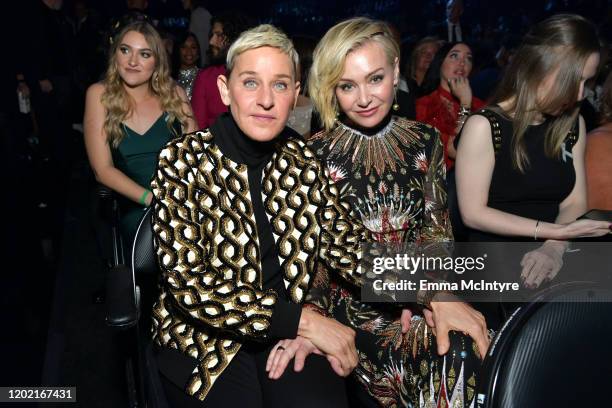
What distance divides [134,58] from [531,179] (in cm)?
176

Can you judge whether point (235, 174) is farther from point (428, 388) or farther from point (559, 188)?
point (559, 188)

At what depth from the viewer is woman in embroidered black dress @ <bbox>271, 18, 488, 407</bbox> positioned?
1.81m

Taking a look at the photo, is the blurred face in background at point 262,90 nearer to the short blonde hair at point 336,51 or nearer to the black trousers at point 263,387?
the short blonde hair at point 336,51

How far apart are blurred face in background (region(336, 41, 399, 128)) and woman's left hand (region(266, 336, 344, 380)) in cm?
67

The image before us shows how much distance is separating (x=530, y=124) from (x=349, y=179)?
67 centimetres

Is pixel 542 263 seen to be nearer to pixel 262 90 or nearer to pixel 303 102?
pixel 262 90

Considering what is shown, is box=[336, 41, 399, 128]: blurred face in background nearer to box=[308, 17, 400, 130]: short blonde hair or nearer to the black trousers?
box=[308, 17, 400, 130]: short blonde hair

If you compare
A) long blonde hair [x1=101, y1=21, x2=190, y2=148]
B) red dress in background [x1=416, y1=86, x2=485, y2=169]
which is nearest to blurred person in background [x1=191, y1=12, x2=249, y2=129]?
long blonde hair [x1=101, y1=21, x2=190, y2=148]

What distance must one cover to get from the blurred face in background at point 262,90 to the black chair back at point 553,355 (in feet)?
2.67

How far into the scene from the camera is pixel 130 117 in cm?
297

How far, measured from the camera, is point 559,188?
221 cm

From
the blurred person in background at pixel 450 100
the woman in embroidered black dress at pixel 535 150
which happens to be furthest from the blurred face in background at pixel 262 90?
the blurred person in background at pixel 450 100

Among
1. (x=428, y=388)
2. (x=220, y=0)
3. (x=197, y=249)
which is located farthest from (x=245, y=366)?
(x=220, y=0)

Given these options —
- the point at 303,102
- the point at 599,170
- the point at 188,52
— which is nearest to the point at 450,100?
the point at 303,102
